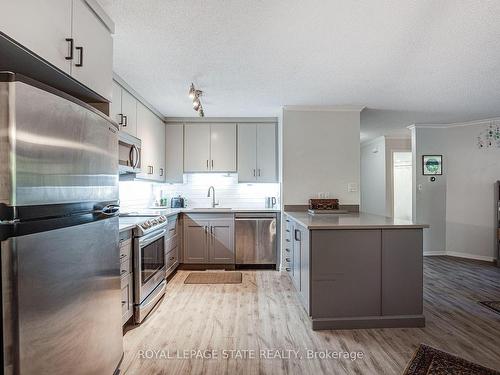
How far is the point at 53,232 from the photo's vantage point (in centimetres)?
112

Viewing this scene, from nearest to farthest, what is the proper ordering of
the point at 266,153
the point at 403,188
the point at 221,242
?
the point at 221,242 → the point at 266,153 → the point at 403,188

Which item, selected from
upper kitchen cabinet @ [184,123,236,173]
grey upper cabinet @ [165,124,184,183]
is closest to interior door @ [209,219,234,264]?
upper kitchen cabinet @ [184,123,236,173]

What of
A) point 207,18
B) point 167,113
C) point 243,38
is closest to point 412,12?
point 243,38

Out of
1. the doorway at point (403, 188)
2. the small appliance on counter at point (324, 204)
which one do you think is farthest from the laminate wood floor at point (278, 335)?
the doorway at point (403, 188)

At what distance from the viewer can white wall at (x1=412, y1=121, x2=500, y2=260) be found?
15.2 ft

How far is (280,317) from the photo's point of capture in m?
2.66

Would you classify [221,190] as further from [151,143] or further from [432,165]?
[432,165]

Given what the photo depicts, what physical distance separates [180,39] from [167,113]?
7.55 feet

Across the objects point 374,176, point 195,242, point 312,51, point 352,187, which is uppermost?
point 312,51

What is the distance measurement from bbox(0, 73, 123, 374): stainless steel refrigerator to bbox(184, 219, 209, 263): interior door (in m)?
2.55

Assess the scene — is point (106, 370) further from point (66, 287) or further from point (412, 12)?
point (412, 12)

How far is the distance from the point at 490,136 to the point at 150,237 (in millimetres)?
5404

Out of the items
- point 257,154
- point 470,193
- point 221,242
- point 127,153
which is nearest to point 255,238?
point 221,242

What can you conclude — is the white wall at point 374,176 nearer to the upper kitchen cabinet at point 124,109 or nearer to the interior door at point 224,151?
the interior door at point 224,151
